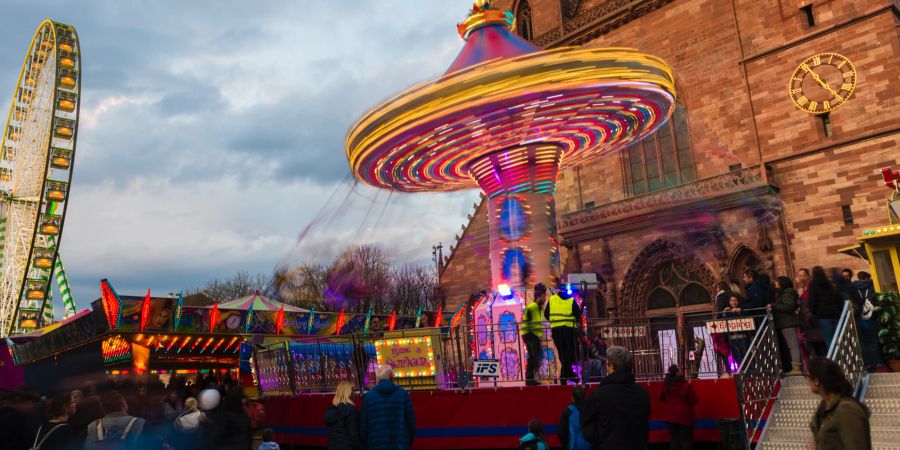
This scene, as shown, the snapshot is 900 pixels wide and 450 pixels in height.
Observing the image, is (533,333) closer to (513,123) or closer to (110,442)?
(513,123)

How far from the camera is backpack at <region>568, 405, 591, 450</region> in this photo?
6.49 metres

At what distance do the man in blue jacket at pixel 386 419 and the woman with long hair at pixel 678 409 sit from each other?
3.24 metres

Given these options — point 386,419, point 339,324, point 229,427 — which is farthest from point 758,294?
point 339,324

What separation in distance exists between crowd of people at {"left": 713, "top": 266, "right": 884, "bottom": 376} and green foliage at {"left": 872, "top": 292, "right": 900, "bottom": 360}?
9 centimetres

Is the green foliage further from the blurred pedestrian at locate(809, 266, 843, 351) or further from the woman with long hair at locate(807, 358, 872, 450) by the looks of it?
the woman with long hair at locate(807, 358, 872, 450)

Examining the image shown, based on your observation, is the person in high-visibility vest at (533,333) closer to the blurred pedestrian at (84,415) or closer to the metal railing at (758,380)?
the metal railing at (758,380)

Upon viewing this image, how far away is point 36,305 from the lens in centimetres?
2652

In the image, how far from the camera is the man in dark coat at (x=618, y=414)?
14.1 feet

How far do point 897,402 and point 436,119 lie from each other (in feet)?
23.7

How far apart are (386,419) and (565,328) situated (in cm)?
401

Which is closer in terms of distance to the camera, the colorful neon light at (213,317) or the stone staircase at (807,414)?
the stone staircase at (807,414)

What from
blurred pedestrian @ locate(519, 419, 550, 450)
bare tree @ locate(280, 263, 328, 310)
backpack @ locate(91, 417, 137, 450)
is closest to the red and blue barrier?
blurred pedestrian @ locate(519, 419, 550, 450)

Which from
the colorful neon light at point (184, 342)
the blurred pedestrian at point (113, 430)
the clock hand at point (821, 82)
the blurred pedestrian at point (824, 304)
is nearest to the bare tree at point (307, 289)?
the colorful neon light at point (184, 342)

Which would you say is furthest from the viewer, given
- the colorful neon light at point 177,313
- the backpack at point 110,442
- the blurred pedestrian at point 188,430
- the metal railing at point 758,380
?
the colorful neon light at point 177,313
